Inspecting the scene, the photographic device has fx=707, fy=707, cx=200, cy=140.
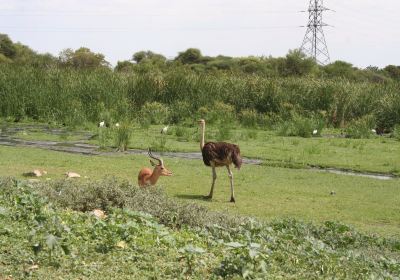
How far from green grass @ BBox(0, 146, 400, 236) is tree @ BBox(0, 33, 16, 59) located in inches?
1840

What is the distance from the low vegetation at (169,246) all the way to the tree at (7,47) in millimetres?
56043

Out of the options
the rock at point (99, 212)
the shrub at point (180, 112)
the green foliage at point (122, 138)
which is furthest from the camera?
the shrub at point (180, 112)

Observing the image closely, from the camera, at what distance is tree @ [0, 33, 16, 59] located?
63.2 m

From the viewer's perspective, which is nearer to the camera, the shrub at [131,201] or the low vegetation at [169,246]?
the low vegetation at [169,246]

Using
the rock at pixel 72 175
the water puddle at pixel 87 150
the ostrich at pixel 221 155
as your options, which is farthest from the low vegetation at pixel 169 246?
the water puddle at pixel 87 150

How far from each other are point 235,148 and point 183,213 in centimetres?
376

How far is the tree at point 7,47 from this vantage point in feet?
207

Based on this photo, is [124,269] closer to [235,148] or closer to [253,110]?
[235,148]

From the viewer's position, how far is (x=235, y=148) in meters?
12.9

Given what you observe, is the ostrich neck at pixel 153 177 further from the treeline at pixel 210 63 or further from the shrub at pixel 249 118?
the treeline at pixel 210 63

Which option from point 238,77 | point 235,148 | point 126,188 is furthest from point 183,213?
point 238,77

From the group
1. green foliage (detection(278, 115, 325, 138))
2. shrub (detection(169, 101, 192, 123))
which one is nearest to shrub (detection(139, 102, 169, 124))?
shrub (detection(169, 101, 192, 123))

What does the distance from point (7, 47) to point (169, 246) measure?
5946 cm

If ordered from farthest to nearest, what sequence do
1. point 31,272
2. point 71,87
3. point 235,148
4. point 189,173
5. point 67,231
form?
point 71,87, point 189,173, point 235,148, point 67,231, point 31,272
